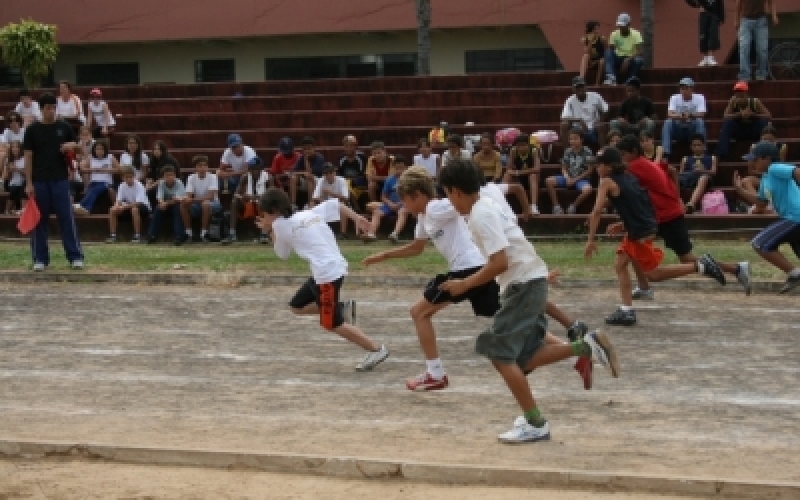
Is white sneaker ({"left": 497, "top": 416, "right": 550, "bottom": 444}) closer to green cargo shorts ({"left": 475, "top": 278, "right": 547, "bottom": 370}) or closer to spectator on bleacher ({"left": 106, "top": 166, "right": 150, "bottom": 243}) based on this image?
green cargo shorts ({"left": 475, "top": 278, "right": 547, "bottom": 370})

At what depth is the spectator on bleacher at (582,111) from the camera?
71.7 ft

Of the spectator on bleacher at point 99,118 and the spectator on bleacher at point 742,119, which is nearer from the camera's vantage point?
the spectator on bleacher at point 742,119

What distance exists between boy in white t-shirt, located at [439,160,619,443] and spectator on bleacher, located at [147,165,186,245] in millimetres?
12730

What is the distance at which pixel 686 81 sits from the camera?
70.3 ft

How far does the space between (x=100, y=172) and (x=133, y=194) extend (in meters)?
1.25

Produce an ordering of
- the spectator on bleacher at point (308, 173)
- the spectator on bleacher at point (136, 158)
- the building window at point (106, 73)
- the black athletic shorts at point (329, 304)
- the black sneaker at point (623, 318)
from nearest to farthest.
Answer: the black athletic shorts at point (329, 304), the black sneaker at point (623, 318), the spectator on bleacher at point (308, 173), the spectator on bleacher at point (136, 158), the building window at point (106, 73)

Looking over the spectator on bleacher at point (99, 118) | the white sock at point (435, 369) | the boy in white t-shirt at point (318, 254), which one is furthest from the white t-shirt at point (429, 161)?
the white sock at point (435, 369)

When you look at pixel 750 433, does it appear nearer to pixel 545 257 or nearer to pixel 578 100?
pixel 545 257

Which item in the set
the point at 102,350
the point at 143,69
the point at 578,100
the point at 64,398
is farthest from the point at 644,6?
the point at 64,398

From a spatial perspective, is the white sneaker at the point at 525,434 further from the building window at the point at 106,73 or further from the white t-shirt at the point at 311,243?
the building window at the point at 106,73

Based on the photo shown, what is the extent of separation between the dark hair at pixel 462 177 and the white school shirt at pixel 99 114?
16811 millimetres

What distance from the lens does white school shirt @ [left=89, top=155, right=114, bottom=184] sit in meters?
22.2

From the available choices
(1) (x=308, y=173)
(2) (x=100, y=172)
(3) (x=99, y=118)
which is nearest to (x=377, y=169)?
(1) (x=308, y=173)

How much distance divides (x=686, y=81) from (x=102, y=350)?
39.4 ft
